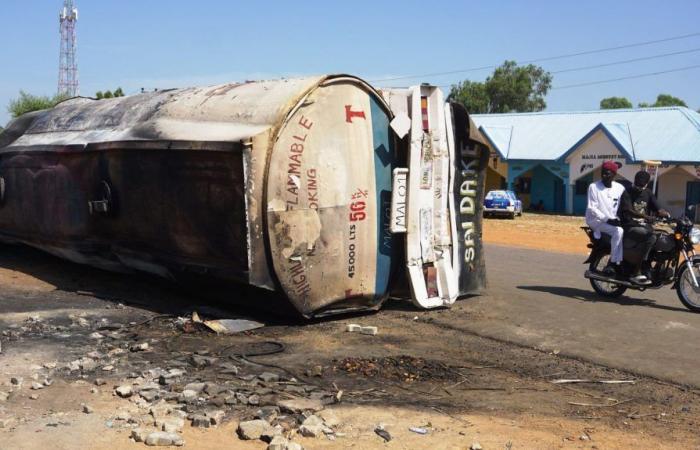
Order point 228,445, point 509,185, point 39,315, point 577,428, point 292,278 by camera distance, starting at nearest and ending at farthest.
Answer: point 228,445 < point 577,428 < point 292,278 < point 39,315 < point 509,185

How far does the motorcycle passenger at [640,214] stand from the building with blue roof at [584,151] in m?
22.8

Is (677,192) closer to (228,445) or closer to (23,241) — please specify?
(23,241)

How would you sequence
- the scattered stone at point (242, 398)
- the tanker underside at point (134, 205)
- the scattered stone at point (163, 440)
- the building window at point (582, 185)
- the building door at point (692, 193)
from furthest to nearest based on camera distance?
the building window at point (582, 185), the building door at point (692, 193), the tanker underside at point (134, 205), the scattered stone at point (242, 398), the scattered stone at point (163, 440)

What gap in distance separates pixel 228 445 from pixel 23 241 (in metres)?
7.75

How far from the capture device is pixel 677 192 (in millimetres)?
35719

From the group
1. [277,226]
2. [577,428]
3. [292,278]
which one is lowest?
[577,428]

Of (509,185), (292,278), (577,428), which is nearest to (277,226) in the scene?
(292,278)

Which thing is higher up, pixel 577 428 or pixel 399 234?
pixel 399 234

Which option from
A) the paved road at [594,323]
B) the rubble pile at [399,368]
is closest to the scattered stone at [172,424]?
the rubble pile at [399,368]

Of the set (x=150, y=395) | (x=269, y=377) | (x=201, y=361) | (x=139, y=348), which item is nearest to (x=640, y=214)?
(x=269, y=377)

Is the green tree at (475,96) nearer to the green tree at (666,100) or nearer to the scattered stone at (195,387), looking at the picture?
the green tree at (666,100)

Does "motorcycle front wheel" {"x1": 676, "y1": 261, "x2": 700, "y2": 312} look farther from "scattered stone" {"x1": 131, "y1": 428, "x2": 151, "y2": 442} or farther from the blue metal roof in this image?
the blue metal roof

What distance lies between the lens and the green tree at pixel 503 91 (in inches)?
3497

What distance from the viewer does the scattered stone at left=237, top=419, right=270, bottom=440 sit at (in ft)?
15.4
